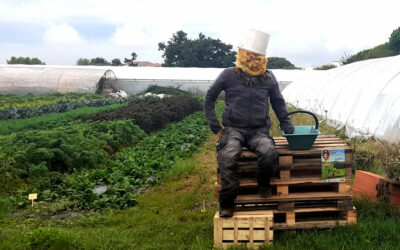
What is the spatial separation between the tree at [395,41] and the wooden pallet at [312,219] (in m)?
50.9

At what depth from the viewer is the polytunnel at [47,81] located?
3103cm

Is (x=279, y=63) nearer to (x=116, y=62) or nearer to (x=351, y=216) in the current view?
(x=116, y=62)

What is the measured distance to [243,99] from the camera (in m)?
4.36

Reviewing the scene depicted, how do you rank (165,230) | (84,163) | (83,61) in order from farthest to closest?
(83,61)
(84,163)
(165,230)

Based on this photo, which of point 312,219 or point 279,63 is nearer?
point 312,219

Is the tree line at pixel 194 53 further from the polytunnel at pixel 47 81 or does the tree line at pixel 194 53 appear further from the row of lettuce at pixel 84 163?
the row of lettuce at pixel 84 163

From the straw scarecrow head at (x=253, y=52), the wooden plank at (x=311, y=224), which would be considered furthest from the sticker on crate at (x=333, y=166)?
the straw scarecrow head at (x=253, y=52)

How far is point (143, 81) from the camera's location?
34.7 metres

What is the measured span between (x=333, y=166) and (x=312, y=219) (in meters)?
0.62

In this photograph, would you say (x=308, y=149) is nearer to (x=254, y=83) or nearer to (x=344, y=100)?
(x=254, y=83)

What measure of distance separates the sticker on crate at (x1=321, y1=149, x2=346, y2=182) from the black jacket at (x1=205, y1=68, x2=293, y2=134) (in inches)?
22.1

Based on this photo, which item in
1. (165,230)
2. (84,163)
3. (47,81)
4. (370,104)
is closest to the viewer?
(165,230)

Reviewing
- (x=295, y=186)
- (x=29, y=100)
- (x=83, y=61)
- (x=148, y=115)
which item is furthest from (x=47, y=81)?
(x=83, y=61)

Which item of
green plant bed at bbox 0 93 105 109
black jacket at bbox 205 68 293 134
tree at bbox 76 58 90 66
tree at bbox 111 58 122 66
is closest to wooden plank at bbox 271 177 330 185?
black jacket at bbox 205 68 293 134
